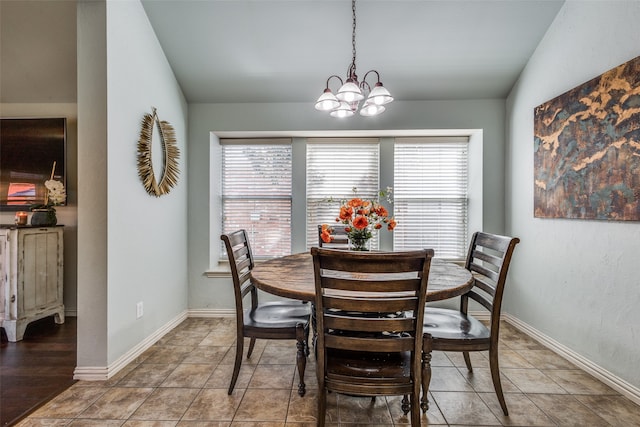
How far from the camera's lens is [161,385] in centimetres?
191

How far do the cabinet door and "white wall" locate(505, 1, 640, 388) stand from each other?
4.44 m

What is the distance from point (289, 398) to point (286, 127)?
7.92 ft

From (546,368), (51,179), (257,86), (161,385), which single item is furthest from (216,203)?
(546,368)

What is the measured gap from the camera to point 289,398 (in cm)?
178

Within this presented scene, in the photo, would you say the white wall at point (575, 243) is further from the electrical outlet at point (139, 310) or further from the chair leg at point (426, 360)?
the electrical outlet at point (139, 310)

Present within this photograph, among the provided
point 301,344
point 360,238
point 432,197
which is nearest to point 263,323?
point 301,344

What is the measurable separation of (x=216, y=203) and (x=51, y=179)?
158cm

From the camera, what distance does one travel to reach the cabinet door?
2.55m

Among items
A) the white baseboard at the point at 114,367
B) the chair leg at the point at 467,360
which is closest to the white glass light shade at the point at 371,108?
the chair leg at the point at 467,360

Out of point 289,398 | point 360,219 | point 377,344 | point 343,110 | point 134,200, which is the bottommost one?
point 289,398

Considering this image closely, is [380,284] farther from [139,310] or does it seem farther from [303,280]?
[139,310]

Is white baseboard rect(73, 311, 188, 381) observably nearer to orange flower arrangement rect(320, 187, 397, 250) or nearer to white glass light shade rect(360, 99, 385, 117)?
orange flower arrangement rect(320, 187, 397, 250)

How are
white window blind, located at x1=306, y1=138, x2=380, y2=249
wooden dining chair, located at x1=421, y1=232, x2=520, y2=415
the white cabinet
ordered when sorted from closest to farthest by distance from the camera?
wooden dining chair, located at x1=421, y1=232, x2=520, y2=415 < the white cabinet < white window blind, located at x1=306, y1=138, x2=380, y2=249

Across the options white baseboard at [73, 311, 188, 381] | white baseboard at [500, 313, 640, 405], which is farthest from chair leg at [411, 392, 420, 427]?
white baseboard at [73, 311, 188, 381]
